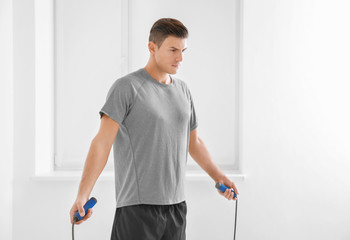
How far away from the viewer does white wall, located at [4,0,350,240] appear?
199 centimetres

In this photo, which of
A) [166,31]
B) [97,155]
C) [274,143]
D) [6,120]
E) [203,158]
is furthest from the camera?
[274,143]

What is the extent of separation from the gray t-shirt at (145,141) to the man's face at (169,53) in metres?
0.07

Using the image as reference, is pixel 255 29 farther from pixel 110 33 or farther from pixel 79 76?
pixel 79 76

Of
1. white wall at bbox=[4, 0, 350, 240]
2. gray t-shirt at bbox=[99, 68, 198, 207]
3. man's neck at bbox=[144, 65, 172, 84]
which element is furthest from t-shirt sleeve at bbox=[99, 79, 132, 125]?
white wall at bbox=[4, 0, 350, 240]

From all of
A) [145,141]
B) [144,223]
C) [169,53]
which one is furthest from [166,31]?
[144,223]

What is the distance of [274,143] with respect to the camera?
80.4 inches

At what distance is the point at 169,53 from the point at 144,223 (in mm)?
596

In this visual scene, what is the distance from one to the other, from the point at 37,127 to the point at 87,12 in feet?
2.60

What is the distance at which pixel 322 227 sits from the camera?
2.06 m

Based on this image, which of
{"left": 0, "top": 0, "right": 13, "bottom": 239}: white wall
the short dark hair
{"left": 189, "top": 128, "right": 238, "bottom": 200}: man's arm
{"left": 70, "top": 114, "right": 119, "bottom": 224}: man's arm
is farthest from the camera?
{"left": 0, "top": 0, "right": 13, "bottom": 239}: white wall

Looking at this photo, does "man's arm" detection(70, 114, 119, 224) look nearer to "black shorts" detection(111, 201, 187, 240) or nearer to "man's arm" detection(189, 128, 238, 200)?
"black shorts" detection(111, 201, 187, 240)

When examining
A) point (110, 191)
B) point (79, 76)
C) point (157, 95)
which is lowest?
point (110, 191)

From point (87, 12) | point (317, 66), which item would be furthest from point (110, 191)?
point (317, 66)

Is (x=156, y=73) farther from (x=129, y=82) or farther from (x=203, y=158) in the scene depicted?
(x=203, y=158)
